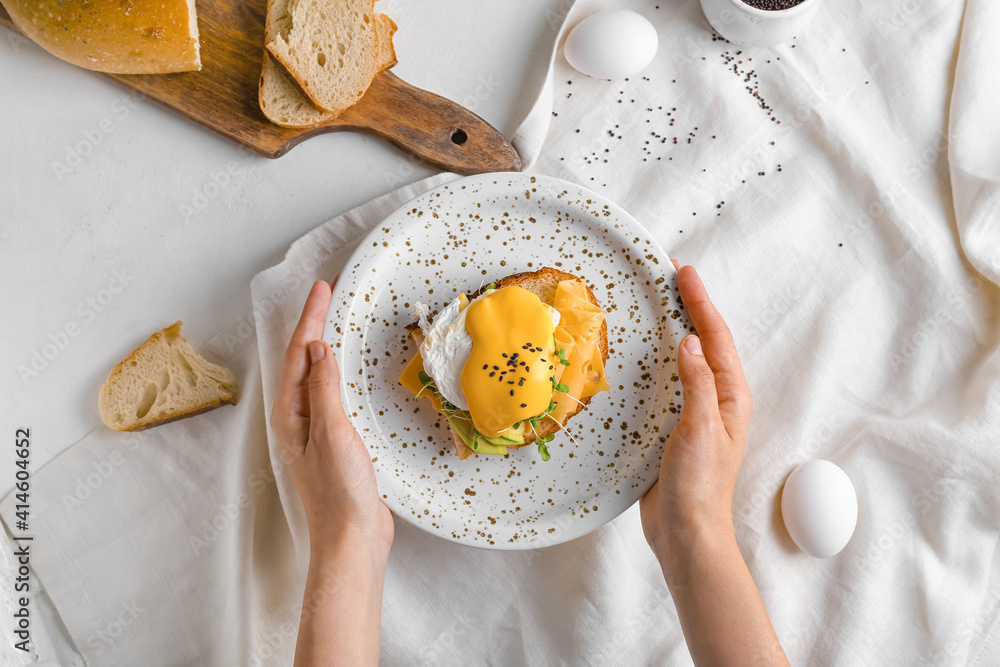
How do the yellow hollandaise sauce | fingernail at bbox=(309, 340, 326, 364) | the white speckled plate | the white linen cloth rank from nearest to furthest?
the yellow hollandaise sauce
fingernail at bbox=(309, 340, 326, 364)
the white speckled plate
the white linen cloth

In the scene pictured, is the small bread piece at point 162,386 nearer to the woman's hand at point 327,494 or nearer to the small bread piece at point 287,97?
the woman's hand at point 327,494

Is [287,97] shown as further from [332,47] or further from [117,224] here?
[117,224]

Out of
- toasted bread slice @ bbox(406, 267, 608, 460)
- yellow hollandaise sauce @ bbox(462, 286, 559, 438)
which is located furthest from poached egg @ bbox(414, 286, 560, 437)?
toasted bread slice @ bbox(406, 267, 608, 460)

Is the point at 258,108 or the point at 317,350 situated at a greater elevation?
the point at 258,108

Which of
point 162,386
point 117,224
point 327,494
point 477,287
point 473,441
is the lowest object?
point 162,386

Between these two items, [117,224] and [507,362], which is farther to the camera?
[117,224]

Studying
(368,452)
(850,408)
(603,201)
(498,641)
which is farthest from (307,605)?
(850,408)

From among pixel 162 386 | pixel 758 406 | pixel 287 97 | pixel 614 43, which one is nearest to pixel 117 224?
pixel 162 386

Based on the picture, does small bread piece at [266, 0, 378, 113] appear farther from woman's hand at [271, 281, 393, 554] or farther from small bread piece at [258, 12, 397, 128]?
woman's hand at [271, 281, 393, 554]
